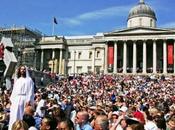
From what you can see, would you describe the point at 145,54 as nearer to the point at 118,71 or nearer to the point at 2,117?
the point at 118,71

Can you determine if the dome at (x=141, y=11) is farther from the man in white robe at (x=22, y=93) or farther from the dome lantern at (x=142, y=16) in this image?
the man in white robe at (x=22, y=93)

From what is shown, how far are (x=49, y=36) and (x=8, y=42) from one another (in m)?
56.2

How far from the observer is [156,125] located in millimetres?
11289

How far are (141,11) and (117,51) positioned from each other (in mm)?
15122

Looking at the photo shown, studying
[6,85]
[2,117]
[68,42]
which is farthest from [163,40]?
[2,117]

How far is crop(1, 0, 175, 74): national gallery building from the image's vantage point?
85.0m

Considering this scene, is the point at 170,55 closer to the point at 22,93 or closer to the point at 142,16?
the point at 142,16

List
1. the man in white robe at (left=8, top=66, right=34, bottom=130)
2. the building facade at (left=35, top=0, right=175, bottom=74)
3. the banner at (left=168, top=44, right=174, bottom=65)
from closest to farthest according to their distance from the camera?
the man in white robe at (left=8, top=66, right=34, bottom=130) < the banner at (left=168, top=44, right=174, bottom=65) < the building facade at (left=35, top=0, right=175, bottom=74)

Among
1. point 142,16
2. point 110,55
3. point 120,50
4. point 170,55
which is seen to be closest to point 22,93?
point 170,55

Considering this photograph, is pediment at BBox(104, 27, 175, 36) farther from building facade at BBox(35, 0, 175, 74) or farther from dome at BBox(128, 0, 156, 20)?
dome at BBox(128, 0, 156, 20)

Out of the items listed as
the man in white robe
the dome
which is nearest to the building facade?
the dome

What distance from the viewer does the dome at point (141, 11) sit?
98.2 meters

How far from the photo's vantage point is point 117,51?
8888 cm

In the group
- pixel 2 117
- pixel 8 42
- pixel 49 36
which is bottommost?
pixel 2 117
